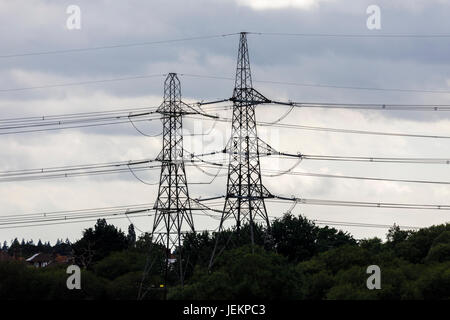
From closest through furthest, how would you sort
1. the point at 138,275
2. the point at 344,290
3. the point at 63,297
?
1. the point at 344,290
2. the point at 63,297
3. the point at 138,275

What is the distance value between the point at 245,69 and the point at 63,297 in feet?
224

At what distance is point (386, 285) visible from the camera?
133m

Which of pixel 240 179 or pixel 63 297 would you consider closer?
→ pixel 240 179

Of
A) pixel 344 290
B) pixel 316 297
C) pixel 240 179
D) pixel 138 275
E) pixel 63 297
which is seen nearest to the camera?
pixel 240 179

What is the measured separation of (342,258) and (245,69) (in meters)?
46.9

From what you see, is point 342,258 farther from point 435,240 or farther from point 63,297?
point 63,297
